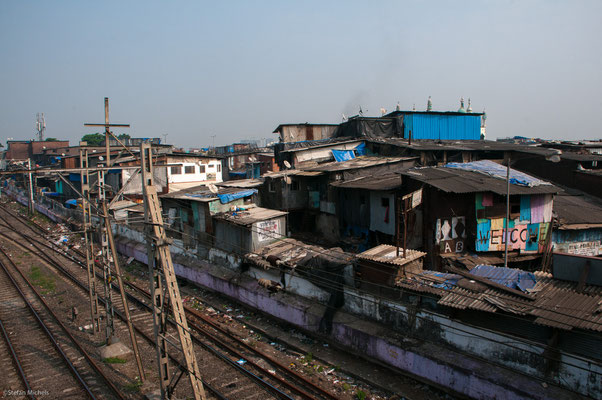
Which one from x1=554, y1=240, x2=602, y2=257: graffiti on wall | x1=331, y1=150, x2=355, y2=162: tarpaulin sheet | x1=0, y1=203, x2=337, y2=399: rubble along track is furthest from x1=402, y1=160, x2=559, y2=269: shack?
x1=331, y1=150, x2=355, y2=162: tarpaulin sheet

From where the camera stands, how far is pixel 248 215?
20.7 meters

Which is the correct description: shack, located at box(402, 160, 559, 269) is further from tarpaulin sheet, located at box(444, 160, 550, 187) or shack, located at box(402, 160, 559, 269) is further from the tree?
the tree

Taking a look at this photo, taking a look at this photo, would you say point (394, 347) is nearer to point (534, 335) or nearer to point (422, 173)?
point (534, 335)

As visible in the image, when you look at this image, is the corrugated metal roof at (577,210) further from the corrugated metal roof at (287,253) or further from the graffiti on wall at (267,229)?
the graffiti on wall at (267,229)

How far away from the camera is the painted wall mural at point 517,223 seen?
15.9 metres

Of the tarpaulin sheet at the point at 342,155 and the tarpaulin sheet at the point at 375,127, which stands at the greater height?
the tarpaulin sheet at the point at 375,127

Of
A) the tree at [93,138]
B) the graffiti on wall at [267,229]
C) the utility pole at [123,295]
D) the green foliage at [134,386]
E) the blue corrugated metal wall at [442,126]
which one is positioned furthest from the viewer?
the tree at [93,138]

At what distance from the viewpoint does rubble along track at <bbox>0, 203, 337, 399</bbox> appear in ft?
37.2

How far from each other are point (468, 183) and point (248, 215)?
1056cm

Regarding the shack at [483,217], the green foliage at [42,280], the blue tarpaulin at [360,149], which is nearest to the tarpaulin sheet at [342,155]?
the blue tarpaulin at [360,149]

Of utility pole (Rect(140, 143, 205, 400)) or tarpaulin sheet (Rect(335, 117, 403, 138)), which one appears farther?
tarpaulin sheet (Rect(335, 117, 403, 138))

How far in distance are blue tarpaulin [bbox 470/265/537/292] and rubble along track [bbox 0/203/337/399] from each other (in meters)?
5.69

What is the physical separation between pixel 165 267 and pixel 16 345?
1029 cm

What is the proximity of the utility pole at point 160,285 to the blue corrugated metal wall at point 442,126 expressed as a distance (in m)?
26.9
